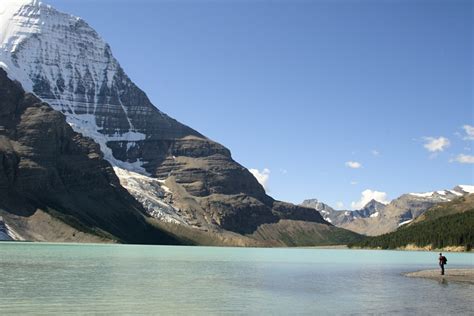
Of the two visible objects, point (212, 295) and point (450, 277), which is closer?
point (212, 295)

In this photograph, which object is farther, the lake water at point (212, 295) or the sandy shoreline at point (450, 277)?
the sandy shoreline at point (450, 277)

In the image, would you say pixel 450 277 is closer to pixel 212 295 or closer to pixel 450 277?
pixel 450 277

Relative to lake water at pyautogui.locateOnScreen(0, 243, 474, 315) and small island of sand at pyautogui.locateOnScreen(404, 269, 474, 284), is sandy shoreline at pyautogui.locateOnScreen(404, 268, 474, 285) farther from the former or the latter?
lake water at pyautogui.locateOnScreen(0, 243, 474, 315)

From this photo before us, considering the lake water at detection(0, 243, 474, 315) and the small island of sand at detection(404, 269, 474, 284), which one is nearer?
the lake water at detection(0, 243, 474, 315)

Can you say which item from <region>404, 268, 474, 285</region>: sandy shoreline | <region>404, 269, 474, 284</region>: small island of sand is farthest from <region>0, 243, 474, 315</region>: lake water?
<region>404, 269, 474, 284</region>: small island of sand

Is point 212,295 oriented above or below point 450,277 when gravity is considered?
below

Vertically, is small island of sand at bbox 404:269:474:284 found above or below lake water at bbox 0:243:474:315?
above

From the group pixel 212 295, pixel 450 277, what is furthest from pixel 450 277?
pixel 212 295

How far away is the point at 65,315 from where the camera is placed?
46438mm

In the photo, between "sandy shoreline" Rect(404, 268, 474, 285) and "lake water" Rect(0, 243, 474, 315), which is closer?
"lake water" Rect(0, 243, 474, 315)

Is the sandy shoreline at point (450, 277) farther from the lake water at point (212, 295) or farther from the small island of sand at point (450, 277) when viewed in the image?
the lake water at point (212, 295)

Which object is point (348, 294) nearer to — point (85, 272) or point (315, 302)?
point (315, 302)

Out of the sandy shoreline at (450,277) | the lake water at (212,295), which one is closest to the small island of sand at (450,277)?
the sandy shoreline at (450,277)

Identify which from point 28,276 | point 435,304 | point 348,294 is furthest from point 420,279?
point 28,276
